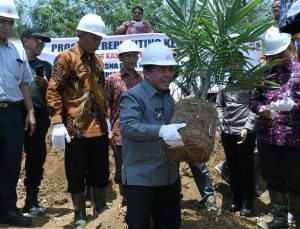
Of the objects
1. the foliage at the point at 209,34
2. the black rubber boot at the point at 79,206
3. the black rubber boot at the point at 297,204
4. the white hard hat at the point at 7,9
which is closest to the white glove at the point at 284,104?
the foliage at the point at 209,34

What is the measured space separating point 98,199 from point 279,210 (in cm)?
179

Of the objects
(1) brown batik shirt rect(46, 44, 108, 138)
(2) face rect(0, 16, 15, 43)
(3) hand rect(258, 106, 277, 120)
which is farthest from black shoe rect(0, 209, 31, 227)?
(3) hand rect(258, 106, 277, 120)

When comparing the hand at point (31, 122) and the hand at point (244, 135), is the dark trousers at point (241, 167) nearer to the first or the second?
the hand at point (244, 135)

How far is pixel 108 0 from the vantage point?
58.7ft

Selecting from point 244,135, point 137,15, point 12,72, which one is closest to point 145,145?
point 12,72

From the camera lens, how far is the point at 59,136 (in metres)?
4.02

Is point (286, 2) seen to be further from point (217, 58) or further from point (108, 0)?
point (108, 0)

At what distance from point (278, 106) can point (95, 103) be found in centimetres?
169

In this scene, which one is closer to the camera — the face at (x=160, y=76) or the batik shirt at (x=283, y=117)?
the face at (x=160, y=76)

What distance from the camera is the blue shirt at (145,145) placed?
126 inches

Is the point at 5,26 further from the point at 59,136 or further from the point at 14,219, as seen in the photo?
the point at 14,219

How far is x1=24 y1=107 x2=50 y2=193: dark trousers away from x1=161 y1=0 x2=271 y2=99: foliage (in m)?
1.97

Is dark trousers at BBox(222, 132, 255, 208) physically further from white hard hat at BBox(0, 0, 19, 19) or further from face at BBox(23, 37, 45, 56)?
white hard hat at BBox(0, 0, 19, 19)

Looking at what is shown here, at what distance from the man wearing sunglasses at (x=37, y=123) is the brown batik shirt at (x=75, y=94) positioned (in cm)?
78
